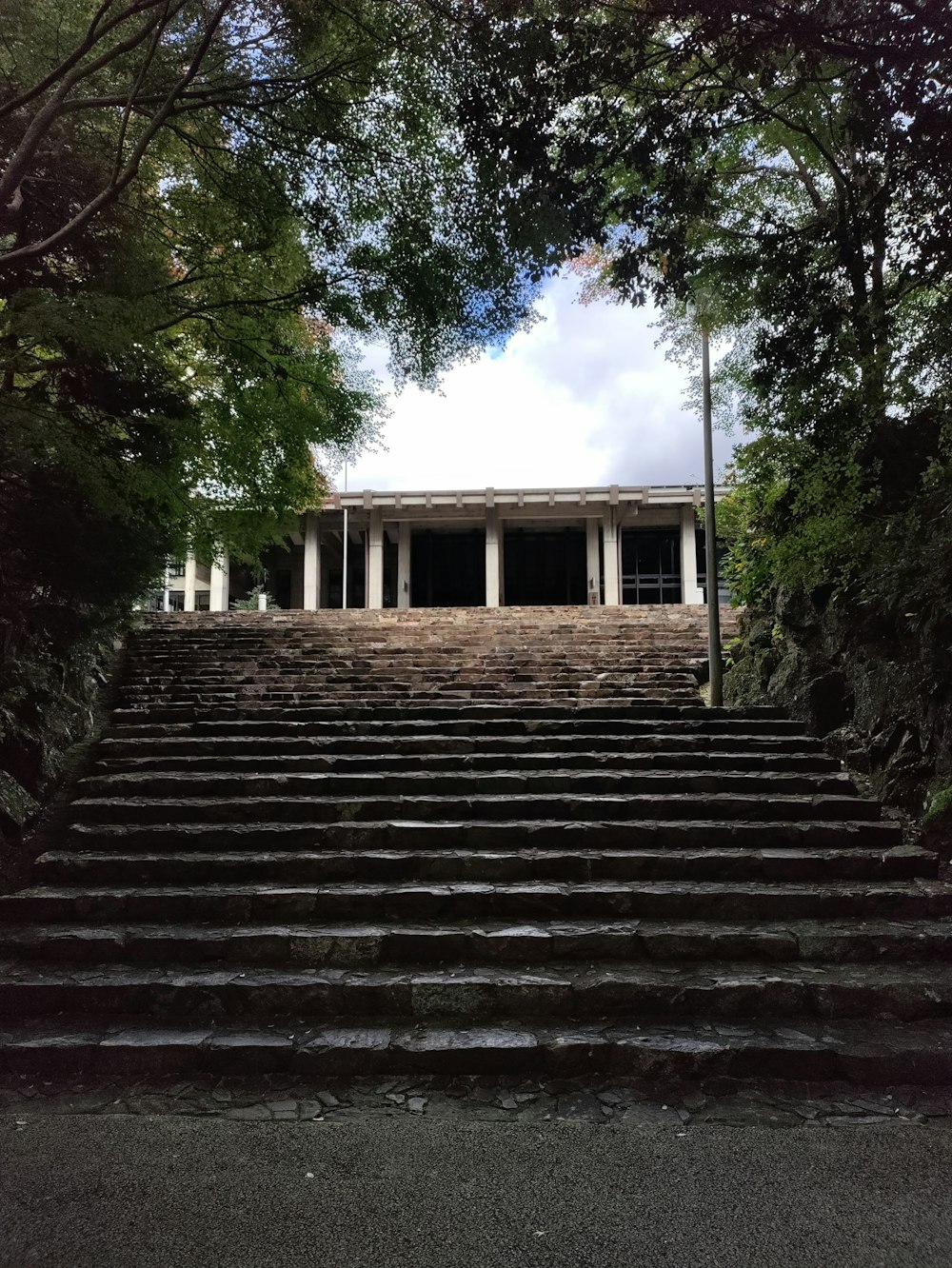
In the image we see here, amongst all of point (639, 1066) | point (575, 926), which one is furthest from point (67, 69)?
point (639, 1066)

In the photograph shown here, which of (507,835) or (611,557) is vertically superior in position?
(611,557)

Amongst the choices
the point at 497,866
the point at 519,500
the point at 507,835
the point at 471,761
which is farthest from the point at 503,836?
the point at 519,500

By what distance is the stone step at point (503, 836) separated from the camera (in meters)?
4.80

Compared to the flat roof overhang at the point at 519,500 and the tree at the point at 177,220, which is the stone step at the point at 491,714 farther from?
the flat roof overhang at the point at 519,500

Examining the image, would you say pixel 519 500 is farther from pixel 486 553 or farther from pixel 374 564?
pixel 374 564

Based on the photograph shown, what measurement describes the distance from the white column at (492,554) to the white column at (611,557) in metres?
3.42

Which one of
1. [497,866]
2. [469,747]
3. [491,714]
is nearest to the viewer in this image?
[497,866]

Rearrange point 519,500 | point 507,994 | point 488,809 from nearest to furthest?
point 507,994, point 488,809, point 519,500

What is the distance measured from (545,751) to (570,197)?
4.26m

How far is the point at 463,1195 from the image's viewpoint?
2.29 meters

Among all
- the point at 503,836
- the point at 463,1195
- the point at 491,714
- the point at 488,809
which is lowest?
the point at 463,1195

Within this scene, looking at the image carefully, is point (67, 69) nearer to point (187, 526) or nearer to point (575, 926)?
point (187, 526)

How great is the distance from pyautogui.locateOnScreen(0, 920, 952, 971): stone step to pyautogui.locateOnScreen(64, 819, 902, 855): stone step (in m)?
0.92

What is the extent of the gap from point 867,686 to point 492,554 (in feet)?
56.3
